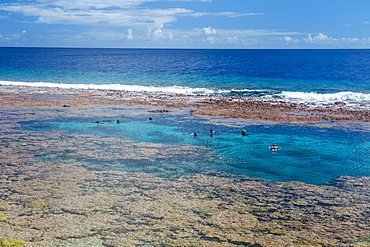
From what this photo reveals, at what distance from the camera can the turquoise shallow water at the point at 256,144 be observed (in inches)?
668

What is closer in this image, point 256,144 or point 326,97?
point 256,144

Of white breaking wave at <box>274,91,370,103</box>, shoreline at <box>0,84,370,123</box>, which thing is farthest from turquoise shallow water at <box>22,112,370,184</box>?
white breaking wave at <box>274,91,370,103</box>

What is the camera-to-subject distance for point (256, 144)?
72.7 feet

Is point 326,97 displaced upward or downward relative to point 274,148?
upward

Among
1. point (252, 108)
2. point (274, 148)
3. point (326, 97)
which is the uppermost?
point (326, 97)

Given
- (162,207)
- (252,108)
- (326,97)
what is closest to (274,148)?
(162,207)

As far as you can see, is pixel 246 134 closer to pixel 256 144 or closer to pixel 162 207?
pixel 256 144

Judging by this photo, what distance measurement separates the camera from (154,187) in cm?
1420

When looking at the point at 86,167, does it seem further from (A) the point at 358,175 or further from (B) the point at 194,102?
(B) the point at 194,102

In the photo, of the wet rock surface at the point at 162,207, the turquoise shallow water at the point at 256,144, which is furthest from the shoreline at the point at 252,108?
the wet rock surface at the point at 162,207

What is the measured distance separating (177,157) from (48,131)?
1122 cm

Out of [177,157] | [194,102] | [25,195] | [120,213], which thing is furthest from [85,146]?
[194,102]

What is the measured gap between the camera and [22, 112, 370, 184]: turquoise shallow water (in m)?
17.0

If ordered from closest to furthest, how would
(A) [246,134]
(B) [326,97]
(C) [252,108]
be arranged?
1. (A) [246,134]
2. (C) [252,108]
3. (B) [326,97]
